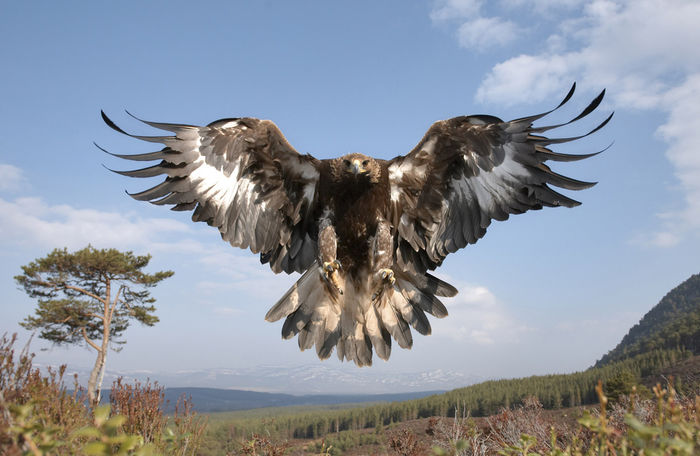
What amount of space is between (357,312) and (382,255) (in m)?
0.98

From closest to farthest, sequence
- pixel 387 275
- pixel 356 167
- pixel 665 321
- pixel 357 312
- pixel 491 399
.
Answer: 1. pixel 356 167
2. pixel 387 275
3. pixel 357 312
4. pixel 491 399
5. pixel 665 321

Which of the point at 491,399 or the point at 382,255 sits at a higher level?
the point at 382,255

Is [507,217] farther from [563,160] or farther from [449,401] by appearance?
[449,401]

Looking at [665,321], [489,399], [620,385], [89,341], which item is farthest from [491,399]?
[665,321]

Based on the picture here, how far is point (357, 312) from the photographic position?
580 cm

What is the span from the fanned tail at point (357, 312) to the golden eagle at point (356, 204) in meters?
0.01

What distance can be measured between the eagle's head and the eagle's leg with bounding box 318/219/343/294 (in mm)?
673

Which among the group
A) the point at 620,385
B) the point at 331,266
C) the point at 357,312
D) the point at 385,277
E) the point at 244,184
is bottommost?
the point at 620,385

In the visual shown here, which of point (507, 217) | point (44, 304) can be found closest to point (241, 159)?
point (507, 217)

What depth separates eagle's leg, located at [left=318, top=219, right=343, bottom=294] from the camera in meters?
5.20

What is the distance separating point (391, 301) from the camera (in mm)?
5758

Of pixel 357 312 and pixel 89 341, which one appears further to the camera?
pixel 89 341

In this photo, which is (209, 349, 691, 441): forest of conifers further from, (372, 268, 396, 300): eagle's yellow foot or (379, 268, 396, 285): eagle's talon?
(379, 268, 396, 285): eagle's talon

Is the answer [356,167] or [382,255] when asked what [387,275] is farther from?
[356,167]
